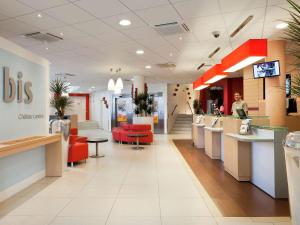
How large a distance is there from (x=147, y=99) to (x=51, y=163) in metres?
7.67

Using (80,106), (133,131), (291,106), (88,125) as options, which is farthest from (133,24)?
(80,106)

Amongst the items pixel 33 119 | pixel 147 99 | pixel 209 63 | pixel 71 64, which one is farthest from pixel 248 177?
pixel 147 99

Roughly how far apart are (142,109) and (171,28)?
7.27 meters

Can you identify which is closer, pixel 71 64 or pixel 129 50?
pixel 129 50

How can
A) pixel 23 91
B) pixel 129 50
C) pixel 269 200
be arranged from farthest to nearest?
pixel 129 50
pixel 23 91
pixel 269 200

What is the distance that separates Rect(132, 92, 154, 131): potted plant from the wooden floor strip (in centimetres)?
629

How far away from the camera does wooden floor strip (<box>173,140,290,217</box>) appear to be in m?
3.34

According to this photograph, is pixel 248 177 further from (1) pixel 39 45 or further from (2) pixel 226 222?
(1) pixel 39 45

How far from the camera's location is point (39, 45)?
6699 millimetres

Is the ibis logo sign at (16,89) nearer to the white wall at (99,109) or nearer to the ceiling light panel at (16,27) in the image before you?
the ceiling light panel at (16,27)

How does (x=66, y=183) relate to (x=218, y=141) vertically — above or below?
below

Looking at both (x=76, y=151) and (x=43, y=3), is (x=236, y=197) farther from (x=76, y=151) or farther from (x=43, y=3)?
(x=43, y=3)

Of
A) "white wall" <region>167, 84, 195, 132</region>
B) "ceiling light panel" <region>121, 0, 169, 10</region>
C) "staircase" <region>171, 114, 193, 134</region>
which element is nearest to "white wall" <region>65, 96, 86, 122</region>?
"white wall" <region>167, 84, 195, 132</region>

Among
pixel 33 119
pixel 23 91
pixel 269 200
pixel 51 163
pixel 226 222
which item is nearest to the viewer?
pixel 226 222
